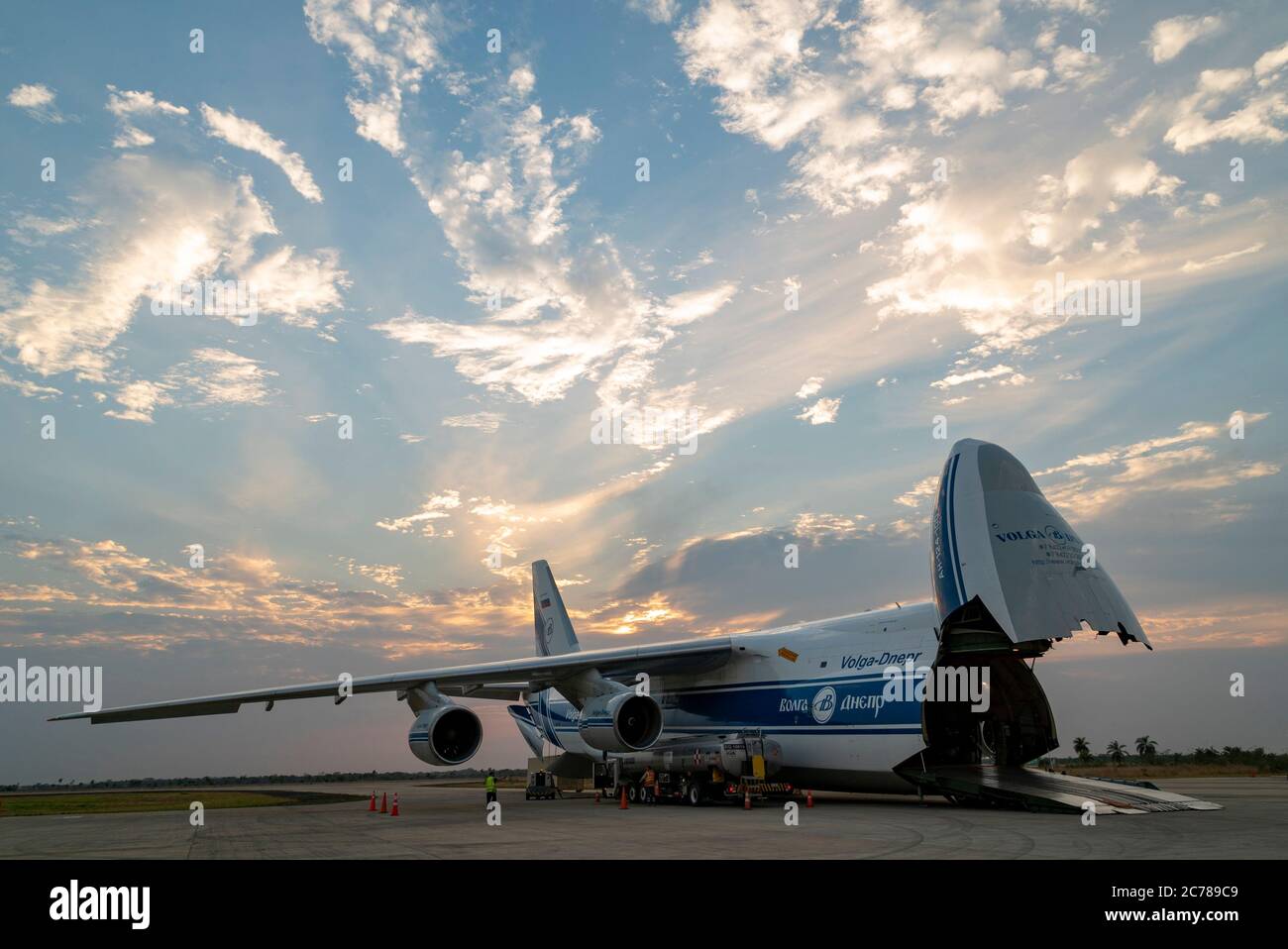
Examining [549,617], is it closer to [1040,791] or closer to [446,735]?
[446,735]

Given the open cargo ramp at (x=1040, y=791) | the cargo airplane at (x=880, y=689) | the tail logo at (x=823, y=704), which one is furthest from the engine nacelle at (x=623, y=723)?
the open cargo ramp at (x=1040, y=791)

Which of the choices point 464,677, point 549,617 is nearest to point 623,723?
point 464,677

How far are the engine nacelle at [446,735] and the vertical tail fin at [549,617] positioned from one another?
10.9m

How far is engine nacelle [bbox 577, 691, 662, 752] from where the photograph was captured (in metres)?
23.8

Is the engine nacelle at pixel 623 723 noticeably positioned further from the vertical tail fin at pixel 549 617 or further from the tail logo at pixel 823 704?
the vertical tail fin at pixel 549 617

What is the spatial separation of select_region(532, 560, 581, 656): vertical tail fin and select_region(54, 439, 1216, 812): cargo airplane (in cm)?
594

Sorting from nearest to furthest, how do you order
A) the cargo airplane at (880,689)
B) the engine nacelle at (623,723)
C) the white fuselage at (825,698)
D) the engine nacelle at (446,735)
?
the cargo airplane at (880,689) < the white fuselage at (825,698) < the engine nacelle at (623,723) < the engine nacelle at (446,735)

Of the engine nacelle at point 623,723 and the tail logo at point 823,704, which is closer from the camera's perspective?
the tail logo at point 823,704

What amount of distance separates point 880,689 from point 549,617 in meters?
18.0

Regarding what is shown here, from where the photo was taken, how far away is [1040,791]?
19.4 meters

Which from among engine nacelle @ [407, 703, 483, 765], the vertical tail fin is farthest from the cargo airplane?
the vertical tail fin

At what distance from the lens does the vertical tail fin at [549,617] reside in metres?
36.6

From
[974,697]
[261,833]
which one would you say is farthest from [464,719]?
[974,697]
